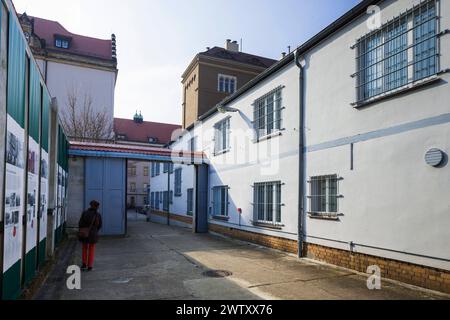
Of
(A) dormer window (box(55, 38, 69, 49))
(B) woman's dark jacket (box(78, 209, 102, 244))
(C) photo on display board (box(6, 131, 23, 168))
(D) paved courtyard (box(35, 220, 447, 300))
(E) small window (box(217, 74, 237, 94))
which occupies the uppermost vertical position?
(A) dormer window (box(55, 38, 69, 49))

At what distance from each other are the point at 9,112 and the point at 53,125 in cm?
600

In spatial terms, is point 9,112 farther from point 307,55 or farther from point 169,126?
point 169,126

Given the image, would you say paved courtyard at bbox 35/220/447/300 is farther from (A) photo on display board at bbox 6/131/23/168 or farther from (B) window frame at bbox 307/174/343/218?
(A) photo on display board at bbox 6/131/23/168

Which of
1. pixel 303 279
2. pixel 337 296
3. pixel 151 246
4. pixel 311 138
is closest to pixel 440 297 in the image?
pixel 337 296

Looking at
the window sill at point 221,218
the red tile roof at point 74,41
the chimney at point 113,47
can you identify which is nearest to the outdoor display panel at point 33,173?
the window sill at point 221,218

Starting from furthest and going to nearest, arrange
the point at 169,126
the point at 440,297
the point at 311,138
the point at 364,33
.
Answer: the point at 169,126 < the point at 311,138 < the point at 364,33 < the point at 440,297

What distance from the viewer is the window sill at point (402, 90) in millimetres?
6559

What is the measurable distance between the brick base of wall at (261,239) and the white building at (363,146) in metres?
0.06

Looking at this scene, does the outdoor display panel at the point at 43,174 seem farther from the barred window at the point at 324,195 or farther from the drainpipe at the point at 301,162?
the barred window at the point at 324,195

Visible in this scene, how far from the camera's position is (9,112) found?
186 inches

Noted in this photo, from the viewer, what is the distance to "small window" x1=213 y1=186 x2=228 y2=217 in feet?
53.7

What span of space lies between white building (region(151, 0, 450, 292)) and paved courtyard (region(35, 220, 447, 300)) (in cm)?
76

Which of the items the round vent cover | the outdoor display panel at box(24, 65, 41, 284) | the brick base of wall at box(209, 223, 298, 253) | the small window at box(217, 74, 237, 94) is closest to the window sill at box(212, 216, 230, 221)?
the brick base of wall at box(209, 223, 298, 253)

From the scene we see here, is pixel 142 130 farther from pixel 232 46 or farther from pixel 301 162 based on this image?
pixel 301 162
